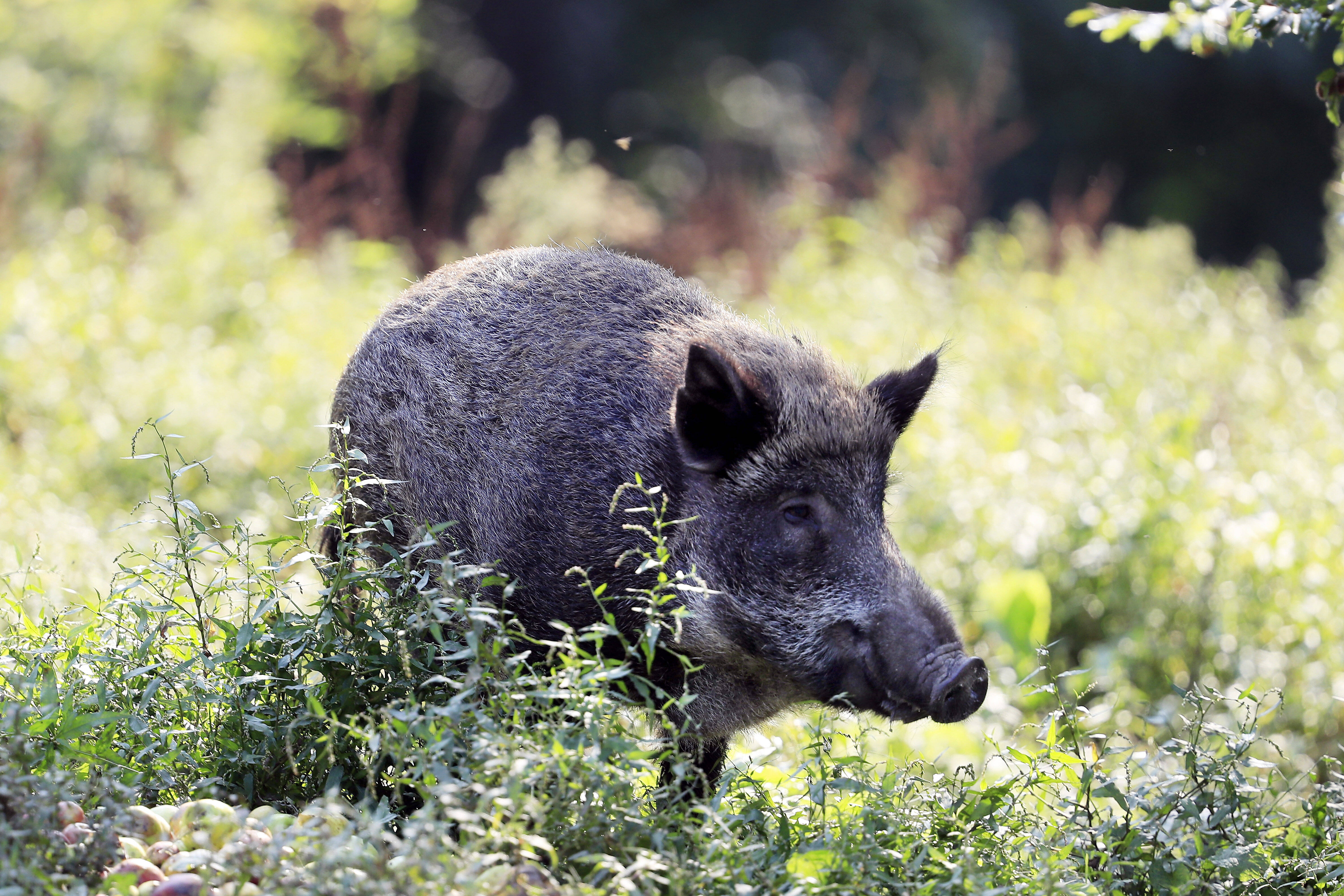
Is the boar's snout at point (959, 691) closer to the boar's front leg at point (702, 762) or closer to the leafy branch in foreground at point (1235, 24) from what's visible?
the boar's front leg at point (702, 762)

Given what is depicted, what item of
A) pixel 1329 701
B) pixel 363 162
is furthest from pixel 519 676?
pixel 363 162

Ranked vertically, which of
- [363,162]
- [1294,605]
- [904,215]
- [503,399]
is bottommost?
[1294,605]

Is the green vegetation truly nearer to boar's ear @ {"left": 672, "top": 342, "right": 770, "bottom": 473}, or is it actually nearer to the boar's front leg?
the boar's front leg

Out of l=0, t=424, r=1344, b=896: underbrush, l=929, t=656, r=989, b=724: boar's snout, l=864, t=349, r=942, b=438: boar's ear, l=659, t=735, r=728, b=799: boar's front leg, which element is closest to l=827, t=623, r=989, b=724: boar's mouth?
l=929, t=656, r=989, b=724: boar's snout

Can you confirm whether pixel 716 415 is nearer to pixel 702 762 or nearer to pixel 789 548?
pixel 789 548

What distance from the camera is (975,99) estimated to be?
13.2 meters

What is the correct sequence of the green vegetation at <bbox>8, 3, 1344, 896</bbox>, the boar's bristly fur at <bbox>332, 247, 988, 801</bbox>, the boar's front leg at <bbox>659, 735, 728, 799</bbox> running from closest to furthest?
the green vegetation at <bbox>8, 3, 1344, 896</bbox> → the boar's front leg at <bbox>659, 735, 728, 799</bbox> → the boar's bristly fur at <bbox>332, 247, 988, 801</bbox>

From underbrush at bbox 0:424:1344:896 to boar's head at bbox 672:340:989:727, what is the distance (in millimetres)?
135

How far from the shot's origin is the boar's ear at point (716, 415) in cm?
340

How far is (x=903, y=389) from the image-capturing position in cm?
388

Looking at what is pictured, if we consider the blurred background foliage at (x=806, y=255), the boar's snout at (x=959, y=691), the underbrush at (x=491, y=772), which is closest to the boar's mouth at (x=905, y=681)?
the boar's snout at (x=959, y=691)

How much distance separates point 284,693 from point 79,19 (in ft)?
34.4

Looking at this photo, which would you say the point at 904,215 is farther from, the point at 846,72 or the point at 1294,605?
the point at 846,72

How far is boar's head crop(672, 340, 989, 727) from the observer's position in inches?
132
